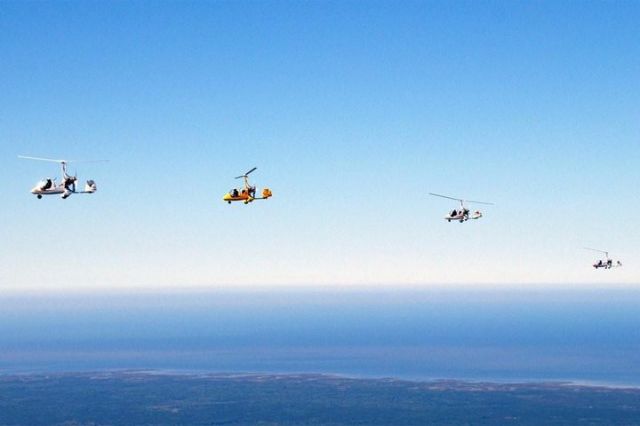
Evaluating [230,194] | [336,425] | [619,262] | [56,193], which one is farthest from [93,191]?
[336,425]

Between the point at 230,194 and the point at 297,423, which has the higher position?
the point at 230,194

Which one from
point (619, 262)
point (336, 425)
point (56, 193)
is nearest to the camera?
point (56, 193)

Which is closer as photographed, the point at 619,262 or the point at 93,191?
the point at 93,191

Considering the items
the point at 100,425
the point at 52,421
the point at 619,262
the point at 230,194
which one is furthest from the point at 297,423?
the point at 230,194

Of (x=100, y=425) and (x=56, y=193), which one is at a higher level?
(x=56, y=193)

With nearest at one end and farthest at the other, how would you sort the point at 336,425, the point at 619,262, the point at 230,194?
1. the point at 230,194
2. the point at 619,262
3. the point at 336,425

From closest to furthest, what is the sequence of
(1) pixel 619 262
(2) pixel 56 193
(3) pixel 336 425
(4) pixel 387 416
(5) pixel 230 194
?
(2) pixel 56 193
(5) pixel 230 194
(1) pixel 619 262
(3) pixel 336 425
(4) pixel 387 416

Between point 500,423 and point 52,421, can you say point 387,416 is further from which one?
point 52,421

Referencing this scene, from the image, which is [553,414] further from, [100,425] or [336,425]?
[100,425]

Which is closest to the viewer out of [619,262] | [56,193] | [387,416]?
[56,193]
